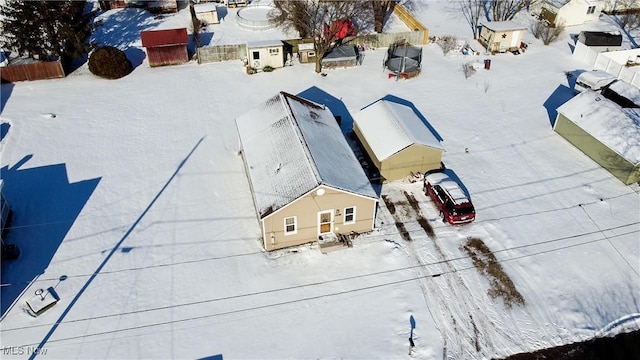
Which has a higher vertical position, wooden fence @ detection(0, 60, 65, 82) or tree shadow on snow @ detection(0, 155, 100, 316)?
wooden fence @ detection(0, 60, 65, 82)

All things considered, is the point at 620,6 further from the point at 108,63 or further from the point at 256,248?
the point at 108,63

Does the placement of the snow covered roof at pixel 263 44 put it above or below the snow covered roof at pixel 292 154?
above

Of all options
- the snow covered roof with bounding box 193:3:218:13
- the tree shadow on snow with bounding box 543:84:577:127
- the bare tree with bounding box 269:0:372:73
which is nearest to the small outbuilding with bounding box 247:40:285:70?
the bare tree with bounding box 269:0:372:73

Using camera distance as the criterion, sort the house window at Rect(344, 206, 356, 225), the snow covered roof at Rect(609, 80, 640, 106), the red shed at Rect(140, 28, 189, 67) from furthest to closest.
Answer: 1. the red shed at Rect(140, 28, 189, 67)
2. the snow covered roof at Rect(609, 80, 640, 106)
3. the house window at Rect(344, 206, 356, 225)

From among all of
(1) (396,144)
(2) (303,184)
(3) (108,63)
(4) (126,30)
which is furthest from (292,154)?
(4) (126,30)

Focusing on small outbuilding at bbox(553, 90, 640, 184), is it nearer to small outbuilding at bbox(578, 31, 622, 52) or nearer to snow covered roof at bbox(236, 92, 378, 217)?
small outbuilding at bbox(578, 31, 622, 52)

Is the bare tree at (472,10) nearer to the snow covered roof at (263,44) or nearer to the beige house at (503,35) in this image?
the beige house at (503,35)

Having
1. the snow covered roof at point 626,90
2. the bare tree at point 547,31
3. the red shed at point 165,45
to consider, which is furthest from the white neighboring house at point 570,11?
the red shed at point 165,45
